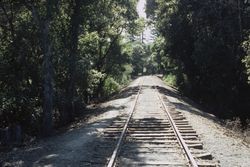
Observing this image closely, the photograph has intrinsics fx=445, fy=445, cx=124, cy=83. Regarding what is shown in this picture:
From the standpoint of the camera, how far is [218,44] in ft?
114

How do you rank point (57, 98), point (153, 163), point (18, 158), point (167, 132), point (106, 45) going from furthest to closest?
point (106, 45) → point (57, 98) → point (167, 132) → point (18, 158) → point (153, 163)

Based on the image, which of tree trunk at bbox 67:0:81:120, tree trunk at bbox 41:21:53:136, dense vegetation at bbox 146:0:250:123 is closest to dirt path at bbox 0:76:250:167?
tree trunk at bbox 41:21:53:136

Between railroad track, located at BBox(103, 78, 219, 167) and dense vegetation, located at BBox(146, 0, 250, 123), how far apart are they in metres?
15.9

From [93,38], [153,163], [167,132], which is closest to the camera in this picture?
[153,163]

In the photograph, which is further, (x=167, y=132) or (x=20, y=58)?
(x=20, y=58)

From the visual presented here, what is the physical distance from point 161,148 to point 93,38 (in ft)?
73.7

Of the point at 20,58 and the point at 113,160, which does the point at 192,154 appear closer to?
the point at 113,160

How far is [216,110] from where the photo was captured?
3481 cm

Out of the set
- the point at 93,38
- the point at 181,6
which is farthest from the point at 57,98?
the point at 181,6

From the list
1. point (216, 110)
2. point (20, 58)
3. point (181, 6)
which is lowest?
point (216, 110)

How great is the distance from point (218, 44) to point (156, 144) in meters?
23.0

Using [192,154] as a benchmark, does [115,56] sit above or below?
above

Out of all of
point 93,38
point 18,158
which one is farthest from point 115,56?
point 18,158

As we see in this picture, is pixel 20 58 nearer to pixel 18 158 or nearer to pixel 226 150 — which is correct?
pixel 18 158
